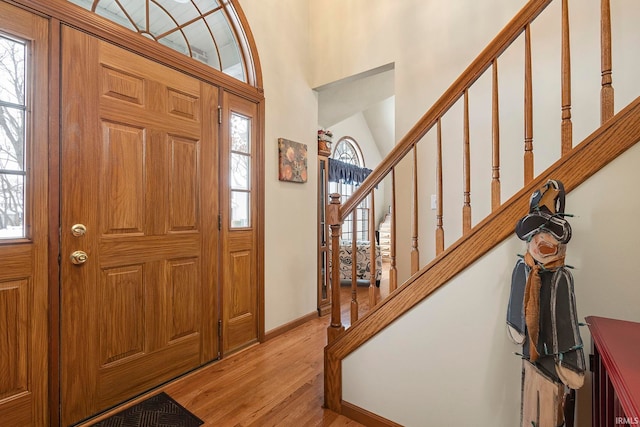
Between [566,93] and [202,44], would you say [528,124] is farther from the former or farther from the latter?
[202,44]

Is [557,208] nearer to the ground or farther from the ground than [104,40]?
nearer to the ground

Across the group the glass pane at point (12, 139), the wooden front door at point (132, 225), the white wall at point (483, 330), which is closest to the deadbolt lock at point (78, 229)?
the wooden front door at point (132, 225)

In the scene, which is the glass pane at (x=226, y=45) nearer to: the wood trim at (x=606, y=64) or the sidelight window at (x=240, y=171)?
the sidelight window at (x=240, y=171)

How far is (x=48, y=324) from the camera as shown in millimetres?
1577

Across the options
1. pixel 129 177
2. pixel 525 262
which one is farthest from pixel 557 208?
pixel 129 177

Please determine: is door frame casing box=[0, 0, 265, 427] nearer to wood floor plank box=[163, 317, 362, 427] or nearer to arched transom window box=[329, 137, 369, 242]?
wood floor plank box=[163, 317, 362, 427]

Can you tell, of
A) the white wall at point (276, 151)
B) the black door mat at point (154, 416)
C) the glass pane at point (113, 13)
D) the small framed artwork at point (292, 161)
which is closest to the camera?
the black door mat at point (154, 416)

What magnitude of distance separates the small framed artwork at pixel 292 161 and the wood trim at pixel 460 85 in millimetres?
Result: 1227

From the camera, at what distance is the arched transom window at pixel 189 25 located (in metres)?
1.91

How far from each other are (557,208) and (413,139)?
2.36ft

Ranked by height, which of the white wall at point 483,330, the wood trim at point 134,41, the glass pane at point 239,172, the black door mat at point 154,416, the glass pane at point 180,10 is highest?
the glass pane at point 180,10

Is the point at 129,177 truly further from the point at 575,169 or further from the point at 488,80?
the point at 488,80

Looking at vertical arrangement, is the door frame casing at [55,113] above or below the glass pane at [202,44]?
below

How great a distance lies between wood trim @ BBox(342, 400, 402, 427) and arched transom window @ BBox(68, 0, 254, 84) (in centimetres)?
249
